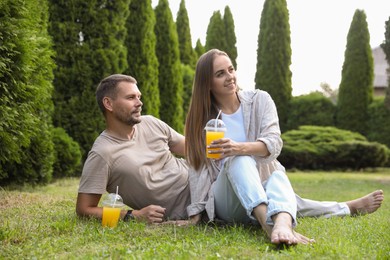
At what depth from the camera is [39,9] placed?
23.5ft

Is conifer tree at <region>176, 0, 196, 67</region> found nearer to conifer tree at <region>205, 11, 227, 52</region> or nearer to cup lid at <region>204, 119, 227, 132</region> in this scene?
conifer tree at <region>205, 11, 227, 52</region>

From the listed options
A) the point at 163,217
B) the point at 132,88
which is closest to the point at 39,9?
the point at 132,88

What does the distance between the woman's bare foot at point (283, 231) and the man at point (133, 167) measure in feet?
3.52

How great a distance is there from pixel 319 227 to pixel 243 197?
746 millimetres

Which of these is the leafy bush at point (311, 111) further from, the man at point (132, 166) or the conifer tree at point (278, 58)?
the man at point (132, 166)

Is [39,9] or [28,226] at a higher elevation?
[39,9]

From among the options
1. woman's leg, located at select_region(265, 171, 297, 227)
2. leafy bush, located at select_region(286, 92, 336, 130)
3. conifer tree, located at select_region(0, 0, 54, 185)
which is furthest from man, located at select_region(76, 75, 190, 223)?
leafy bush, located at select_region(286, 92, 336, 130)

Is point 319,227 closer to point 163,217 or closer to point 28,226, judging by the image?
point 163,217

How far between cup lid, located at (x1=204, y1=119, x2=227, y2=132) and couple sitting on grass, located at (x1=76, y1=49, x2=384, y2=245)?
0.68 ft

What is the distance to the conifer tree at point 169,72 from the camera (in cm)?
1427

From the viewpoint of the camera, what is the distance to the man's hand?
12.0 feet

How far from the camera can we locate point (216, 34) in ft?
75.3

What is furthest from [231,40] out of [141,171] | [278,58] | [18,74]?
[141,171]

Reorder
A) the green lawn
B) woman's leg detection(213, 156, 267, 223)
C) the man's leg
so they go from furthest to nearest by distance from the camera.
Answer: the man's leg → woman's leg detection(213, 156, 267, 223) → the green lawn
